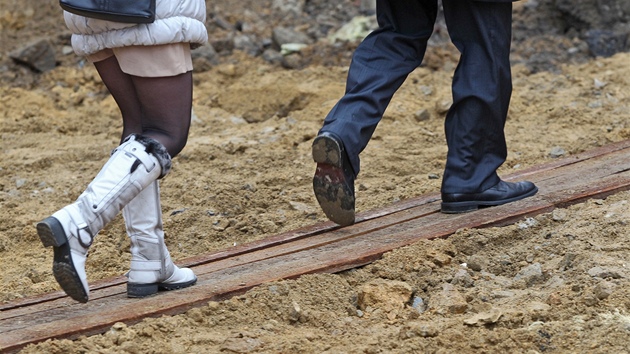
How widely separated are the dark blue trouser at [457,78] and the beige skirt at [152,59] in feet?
2.91

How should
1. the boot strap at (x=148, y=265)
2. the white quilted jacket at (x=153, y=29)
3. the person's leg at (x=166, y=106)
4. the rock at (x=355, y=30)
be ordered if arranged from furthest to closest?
the rock at (x=355, y=30) < the boot strap at (x=148, y=265) < the person's leg at (x=166, y=106) < the white quilted jacket at (x=153, y=29)

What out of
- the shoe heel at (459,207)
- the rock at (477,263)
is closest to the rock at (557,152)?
the shoe heel at (459,207)

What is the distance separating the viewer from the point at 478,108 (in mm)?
3928

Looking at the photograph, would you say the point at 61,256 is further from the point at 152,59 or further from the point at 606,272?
the point at 606,272

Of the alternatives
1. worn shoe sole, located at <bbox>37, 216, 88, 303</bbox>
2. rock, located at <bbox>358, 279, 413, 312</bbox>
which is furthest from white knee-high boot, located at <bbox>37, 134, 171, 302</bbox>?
rock, located at <bbox>358, 279, 413, 312</bbox>

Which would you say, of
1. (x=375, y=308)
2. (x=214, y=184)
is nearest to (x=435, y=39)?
(x=214, y=184)

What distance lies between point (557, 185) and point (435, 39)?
404 centimetres

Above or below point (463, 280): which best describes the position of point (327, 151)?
above

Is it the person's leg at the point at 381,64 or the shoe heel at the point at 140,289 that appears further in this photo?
the person's leg at the point at 381,64

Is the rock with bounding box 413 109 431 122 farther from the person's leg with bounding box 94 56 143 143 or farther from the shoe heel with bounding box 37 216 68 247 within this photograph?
the shoe heel with bounding box 37 216 68 247

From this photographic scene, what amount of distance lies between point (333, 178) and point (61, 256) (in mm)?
1173

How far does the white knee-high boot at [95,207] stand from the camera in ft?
9.29

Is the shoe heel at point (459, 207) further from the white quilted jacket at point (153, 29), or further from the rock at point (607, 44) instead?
the rock at point (607, 44)

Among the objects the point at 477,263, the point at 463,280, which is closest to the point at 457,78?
the point at 477,263
